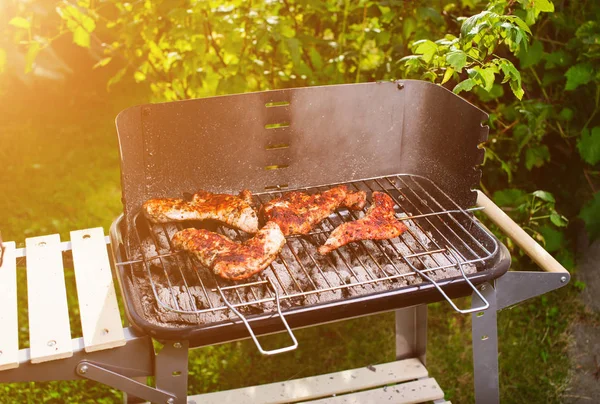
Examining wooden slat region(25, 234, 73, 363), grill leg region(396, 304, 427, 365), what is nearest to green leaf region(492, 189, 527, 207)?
grill leg region(396, 304, 427, 365)

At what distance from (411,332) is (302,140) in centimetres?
120

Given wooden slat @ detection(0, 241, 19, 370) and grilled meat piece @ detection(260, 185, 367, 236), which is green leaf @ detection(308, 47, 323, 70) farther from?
wooden slat @ detection(0, 241, 19, 370)

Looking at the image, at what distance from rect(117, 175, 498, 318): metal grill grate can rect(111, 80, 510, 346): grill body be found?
37 millimetres

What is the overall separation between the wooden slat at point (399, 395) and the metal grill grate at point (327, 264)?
87 cm

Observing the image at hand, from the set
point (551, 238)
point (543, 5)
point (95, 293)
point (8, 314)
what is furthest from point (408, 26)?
point (8, 314)

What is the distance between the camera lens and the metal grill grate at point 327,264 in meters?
2.32

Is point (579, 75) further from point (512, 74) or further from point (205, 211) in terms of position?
point (205, 211)

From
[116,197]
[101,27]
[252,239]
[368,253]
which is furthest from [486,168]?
[101,27]

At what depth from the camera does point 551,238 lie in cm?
401

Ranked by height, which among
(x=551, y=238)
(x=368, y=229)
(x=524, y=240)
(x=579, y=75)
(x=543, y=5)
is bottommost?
(x=551, y=238)

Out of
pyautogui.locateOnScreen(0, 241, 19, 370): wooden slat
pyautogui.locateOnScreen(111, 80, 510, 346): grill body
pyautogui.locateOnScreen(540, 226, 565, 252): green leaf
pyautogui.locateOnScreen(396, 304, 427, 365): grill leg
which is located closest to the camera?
pyautogui.locateOnScreen(0, 241, 19, 370): wooden slat

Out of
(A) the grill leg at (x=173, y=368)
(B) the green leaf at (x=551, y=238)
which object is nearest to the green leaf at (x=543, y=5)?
(B) the green leaf at (x=551, y=238)

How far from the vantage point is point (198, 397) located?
313 cm

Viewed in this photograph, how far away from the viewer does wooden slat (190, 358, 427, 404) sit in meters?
3.13
